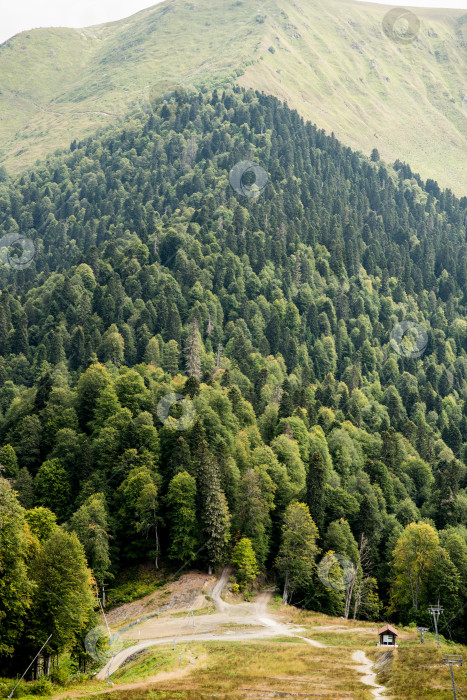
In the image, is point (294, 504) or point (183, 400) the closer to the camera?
point (294, 504)

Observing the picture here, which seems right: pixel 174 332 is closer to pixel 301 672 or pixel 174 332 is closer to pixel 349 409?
pixel 349 409

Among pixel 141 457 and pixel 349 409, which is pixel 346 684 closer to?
pixel 141 457

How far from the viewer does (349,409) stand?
17138 cm

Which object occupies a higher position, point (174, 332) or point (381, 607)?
point (174, 332)

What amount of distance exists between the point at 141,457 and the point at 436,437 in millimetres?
100833

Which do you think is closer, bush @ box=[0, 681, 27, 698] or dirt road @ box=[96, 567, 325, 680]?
bush @ box=[0, 681, 27, 698]

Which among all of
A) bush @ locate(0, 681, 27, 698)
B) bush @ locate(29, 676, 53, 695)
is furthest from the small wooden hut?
bush @ locate(0, 681, 27, 698)

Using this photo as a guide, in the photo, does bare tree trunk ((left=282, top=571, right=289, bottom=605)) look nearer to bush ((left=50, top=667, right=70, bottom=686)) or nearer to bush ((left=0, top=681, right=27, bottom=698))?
bush ((left=50, top=667, right=70, bottom=686))

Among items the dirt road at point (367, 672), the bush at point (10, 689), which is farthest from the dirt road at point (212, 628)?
the bush at point (10, 689)

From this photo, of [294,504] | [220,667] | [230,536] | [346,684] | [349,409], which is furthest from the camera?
[349,409]

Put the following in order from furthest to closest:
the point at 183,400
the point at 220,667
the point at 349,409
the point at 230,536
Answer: the point at 349,409 < the point at 183,400 < the point at 230,536 < the point at 220,667

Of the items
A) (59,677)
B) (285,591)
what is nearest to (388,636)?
(285,591)

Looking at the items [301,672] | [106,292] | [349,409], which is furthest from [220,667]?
[106,292]

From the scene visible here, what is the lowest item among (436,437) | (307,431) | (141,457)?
(436,437)
